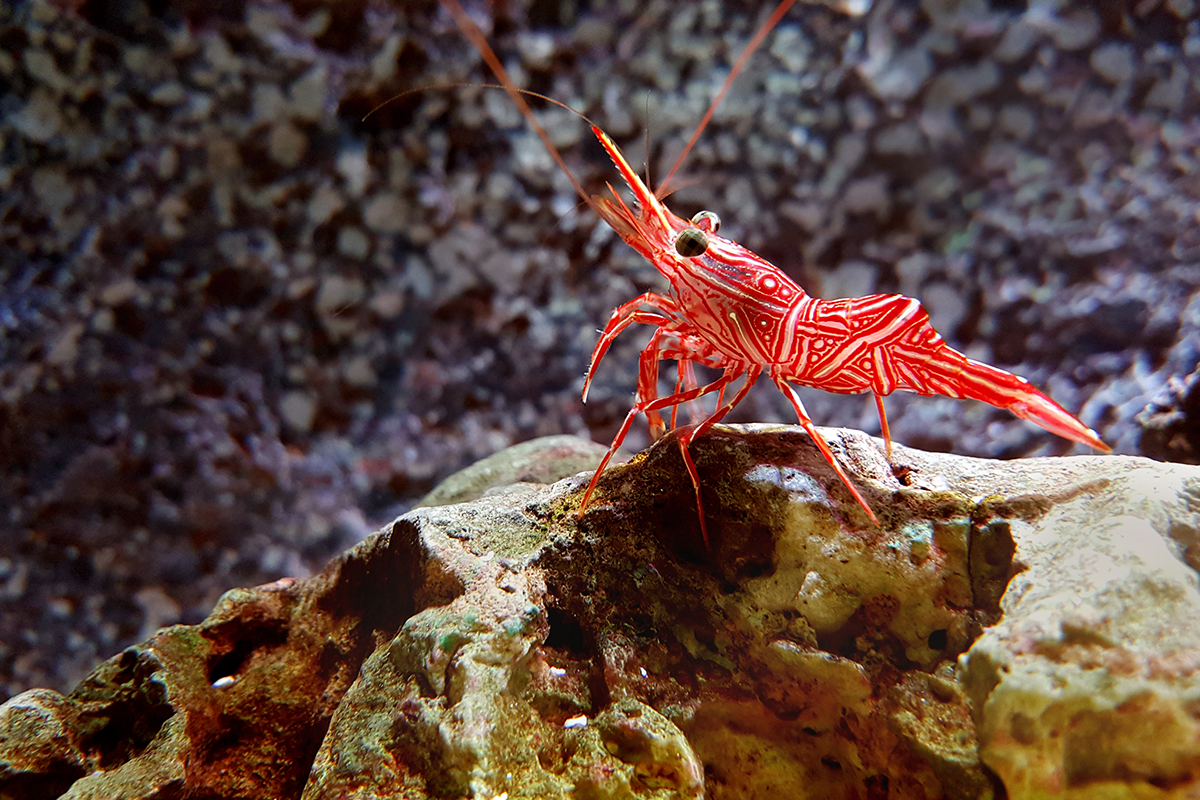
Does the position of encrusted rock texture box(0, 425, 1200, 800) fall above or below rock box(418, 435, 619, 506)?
below

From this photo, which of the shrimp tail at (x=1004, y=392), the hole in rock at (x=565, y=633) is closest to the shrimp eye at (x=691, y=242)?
the shrimp tail at (x=1004, y=392)

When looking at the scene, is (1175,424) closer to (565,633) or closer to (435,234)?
(565,633)

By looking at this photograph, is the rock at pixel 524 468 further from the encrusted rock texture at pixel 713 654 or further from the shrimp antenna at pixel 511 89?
the shrimp antenna at pixel 511 89

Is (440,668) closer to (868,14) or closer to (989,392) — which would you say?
(989,392)

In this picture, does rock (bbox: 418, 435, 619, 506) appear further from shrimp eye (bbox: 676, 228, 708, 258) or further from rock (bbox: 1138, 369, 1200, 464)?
rock (bbox: 1138, 369, 1200, 464)

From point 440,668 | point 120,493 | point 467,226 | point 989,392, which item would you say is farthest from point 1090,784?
point 120,493

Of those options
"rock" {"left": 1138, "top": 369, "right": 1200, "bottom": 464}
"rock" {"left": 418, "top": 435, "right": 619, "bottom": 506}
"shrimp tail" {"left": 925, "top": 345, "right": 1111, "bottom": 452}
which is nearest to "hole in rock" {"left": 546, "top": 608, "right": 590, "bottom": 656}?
"rock" {"left": 418, "top": 435, "right": 619, "bottom": 506}

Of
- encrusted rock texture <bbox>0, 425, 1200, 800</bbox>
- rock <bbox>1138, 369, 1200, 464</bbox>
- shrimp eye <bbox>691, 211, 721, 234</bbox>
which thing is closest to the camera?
encrusted rock texture <bbox>0, 425, 1200, 800</bbox>
